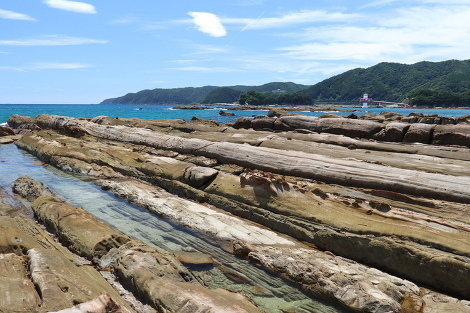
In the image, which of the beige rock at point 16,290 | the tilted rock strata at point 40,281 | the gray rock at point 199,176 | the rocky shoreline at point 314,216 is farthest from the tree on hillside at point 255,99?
the beige rock at point 16,290

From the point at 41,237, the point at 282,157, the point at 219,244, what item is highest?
the point at 282,157

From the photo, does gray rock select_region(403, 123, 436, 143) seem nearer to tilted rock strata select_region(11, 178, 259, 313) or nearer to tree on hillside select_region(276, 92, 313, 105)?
tilted rock strata select_region(11, 178, 259, 313)

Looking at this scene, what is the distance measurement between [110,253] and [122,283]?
0.89m

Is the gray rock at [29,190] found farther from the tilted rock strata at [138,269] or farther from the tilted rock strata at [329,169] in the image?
the tilted rock strata at [329,169]

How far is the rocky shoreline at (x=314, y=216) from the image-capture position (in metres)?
5.11

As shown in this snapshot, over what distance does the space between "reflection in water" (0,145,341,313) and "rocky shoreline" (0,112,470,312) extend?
24cm

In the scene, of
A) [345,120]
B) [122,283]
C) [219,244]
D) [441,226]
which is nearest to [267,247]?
[219,244]

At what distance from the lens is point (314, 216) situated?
734cm

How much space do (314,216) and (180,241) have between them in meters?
3.03

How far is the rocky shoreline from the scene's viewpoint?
201 inches

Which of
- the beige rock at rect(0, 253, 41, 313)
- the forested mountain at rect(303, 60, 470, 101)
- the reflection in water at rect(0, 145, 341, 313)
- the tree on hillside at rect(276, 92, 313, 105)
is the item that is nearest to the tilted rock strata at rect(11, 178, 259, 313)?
the beige rock at rect(0, 253, 41, 313)

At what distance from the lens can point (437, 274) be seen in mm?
5359

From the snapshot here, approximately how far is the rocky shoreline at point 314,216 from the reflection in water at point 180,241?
0.78ft

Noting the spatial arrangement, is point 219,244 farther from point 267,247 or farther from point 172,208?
point 172,208
